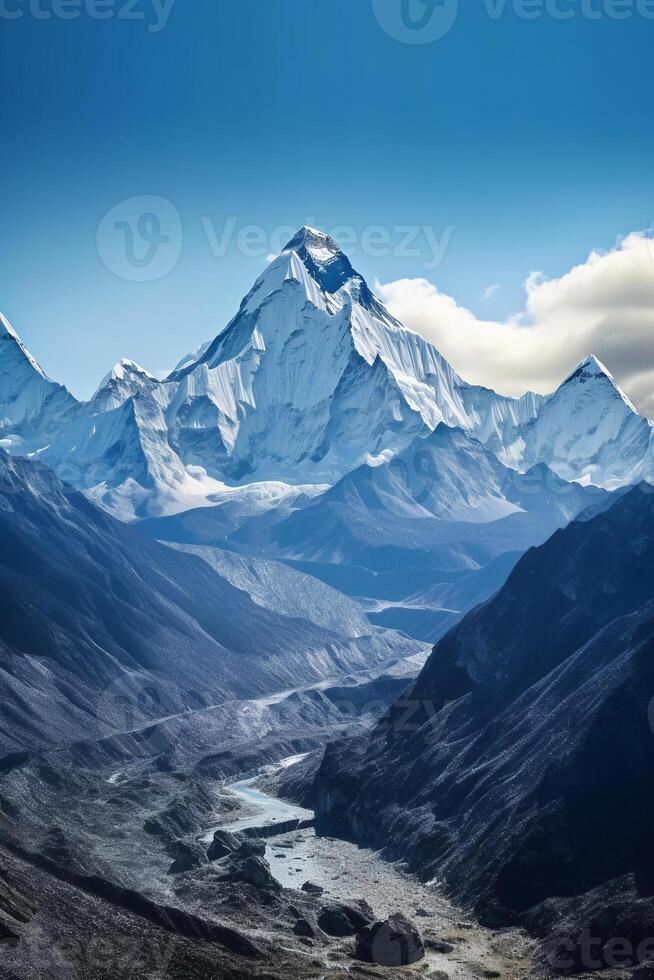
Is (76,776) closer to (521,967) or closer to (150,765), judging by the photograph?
(150,765)

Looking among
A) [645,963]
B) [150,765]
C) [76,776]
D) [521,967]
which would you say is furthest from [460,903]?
[150,765]

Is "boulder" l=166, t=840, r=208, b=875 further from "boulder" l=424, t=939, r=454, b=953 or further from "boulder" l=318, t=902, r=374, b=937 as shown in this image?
"boulder" l=424, t=939, r=454, b=953

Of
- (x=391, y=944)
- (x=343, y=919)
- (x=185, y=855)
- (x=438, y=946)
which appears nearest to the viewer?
(x=391, y=944)

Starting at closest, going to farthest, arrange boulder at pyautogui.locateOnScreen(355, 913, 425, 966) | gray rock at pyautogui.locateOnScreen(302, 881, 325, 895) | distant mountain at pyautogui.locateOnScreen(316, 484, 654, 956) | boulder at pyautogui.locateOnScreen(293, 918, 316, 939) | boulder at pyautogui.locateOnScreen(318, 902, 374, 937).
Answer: boulder at pyautogui.locateOnScreen(355, 913, 425, 966), boulder at pyautogui.locateOnScreen(293, 918, 316, 939), boulder at pyautogui.locateOnScreen(318, 902, 374, 937), distant mountain at pyautogui.locateOnScreen(316, 484, 654, 956), gray rock at pyautogui.locateOnScreen(302, 881, 325, 895)

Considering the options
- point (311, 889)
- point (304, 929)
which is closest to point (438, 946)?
point (304, 929)

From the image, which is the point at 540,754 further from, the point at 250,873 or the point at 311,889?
the point at 250,873

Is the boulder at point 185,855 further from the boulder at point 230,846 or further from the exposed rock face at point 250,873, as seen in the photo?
the exposed rock face at point 250,873

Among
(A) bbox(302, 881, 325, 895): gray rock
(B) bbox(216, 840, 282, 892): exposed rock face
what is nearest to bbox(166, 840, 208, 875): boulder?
(B) bbox(216, 840, 282, 892): exposed rock face
